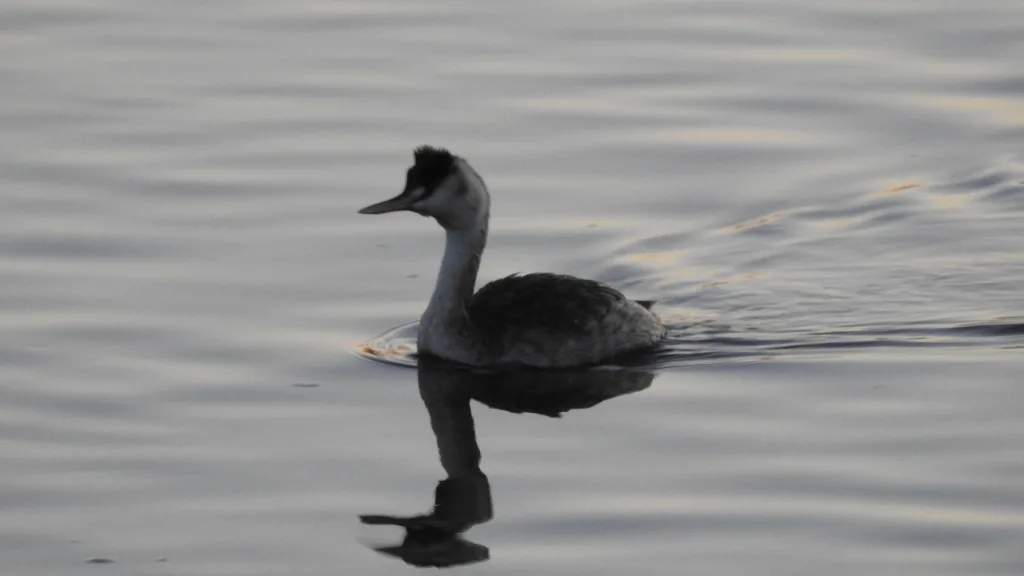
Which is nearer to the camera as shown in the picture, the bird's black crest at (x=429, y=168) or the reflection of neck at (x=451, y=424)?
the reflection of neck at (x=451, y=424)

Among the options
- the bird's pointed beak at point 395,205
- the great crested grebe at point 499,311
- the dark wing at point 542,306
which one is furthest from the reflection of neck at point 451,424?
the bird's pointed beak at point 395,205

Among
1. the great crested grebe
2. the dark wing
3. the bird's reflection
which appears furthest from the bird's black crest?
the bird's reflection

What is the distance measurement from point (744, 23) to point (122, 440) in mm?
10860

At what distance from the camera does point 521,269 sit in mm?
14188

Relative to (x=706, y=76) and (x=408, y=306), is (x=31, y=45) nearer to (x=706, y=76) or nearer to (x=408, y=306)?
(x=706, y=76)

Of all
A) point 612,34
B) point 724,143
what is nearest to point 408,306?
point 724,143

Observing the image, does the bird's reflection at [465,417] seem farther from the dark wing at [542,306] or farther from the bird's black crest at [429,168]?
the bird's black crest at [429,168]

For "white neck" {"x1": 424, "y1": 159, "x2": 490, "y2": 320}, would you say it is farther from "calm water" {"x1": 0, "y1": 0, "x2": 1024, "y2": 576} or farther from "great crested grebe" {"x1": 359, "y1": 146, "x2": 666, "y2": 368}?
"calm water" {"x1": 0, "y1": 0, "x2": 1024, "y2": 576}

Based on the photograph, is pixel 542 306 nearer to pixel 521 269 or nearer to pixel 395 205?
pixel 395 205

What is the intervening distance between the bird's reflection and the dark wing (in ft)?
0.95

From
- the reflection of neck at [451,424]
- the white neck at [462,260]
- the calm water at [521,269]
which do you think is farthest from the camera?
the white neck at [462,260]

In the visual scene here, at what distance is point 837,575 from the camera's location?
8.97 m

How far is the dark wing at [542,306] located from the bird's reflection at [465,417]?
0.29m

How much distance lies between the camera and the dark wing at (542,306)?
500 inches
